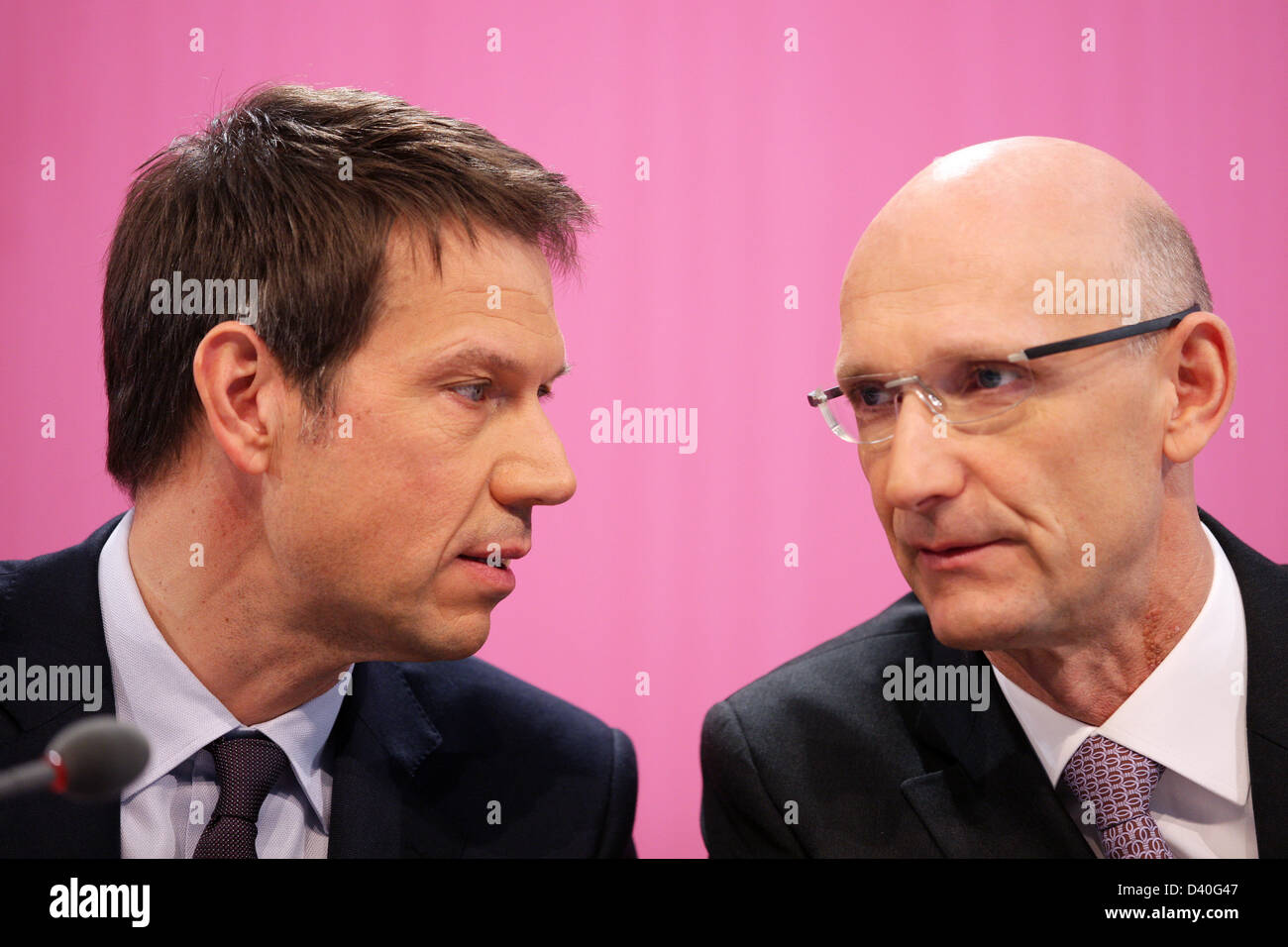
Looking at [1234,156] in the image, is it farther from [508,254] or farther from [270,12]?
[270,12]

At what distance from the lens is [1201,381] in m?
2.15

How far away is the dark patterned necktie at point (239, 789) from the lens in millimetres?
2121

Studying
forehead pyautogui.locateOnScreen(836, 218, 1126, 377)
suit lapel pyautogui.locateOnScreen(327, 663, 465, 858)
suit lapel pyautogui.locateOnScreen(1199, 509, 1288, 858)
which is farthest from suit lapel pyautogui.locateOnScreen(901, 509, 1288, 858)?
suit lapel pyautogui.locateOnScreen(327, 663, 465, 858)

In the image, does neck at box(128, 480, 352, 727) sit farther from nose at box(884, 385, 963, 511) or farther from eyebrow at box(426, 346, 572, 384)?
nose at box(884, 385, 963, 511)

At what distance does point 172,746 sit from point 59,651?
10.9 inches

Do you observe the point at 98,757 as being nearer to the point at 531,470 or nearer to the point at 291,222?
the point at 531,470

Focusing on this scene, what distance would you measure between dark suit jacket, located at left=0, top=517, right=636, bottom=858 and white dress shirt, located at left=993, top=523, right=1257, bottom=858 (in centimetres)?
94

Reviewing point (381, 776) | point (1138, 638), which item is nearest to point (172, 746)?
point (381, 776)

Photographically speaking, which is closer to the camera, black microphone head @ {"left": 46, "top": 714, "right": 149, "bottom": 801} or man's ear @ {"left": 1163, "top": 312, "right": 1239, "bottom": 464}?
black microphone head @ {"left": 46, "top": 714, "right": 149, "bottom": 801}

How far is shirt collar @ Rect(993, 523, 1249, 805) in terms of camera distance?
6.99ft

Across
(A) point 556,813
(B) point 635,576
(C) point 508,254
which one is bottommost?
(A) point 556,813

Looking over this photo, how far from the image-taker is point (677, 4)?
9.53ft

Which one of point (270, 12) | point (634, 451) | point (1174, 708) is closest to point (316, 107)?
point (270, 12)

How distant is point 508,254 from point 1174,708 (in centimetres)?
149
